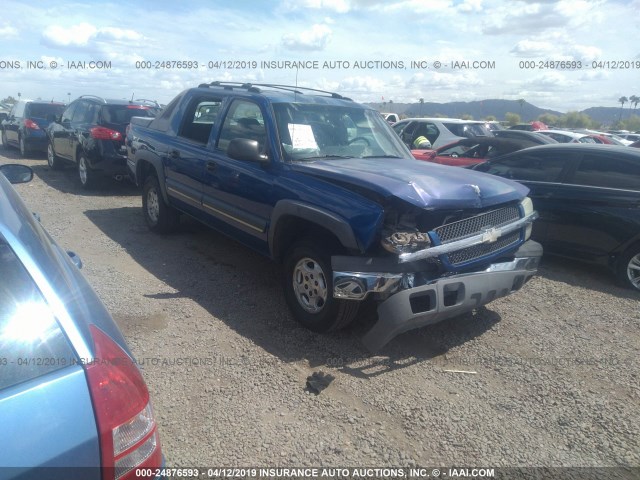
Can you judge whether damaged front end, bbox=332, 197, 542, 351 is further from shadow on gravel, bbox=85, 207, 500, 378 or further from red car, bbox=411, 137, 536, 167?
red car, bbox=411, 137, 536, 167

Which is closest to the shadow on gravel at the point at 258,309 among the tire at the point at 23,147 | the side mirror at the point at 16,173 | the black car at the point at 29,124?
the side mirror at the point at 16,173

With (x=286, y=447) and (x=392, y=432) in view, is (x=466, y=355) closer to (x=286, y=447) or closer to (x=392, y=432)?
(x=392, y=432)

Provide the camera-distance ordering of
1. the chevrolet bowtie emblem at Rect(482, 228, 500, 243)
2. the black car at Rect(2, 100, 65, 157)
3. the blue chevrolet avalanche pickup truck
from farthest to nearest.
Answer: the black car at Rect(2, 100, 65, 157) → the chevrolet bowtie emblem at Rect(482, 228, 500, 243) → the blue chevrolet avalanche pickup truck

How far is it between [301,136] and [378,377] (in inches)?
90.0

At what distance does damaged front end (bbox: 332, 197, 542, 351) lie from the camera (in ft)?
11.8

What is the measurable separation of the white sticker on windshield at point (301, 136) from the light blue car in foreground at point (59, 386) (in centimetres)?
310

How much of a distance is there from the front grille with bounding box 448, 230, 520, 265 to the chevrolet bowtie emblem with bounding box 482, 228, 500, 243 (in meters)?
0.06

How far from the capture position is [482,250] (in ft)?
13.6

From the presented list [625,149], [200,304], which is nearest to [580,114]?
[625,149]

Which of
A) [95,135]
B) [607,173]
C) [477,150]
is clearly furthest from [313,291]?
[95,135]

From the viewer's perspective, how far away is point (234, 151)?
4.57 metres

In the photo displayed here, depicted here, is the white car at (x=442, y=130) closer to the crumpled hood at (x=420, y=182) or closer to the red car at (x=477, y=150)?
the red car at (x=477, y=150)

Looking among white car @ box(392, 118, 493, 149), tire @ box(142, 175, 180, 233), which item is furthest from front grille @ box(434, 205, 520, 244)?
white car @ box(392, 118, 493, 149)

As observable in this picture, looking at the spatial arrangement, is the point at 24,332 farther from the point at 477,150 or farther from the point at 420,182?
the point at 477,150
